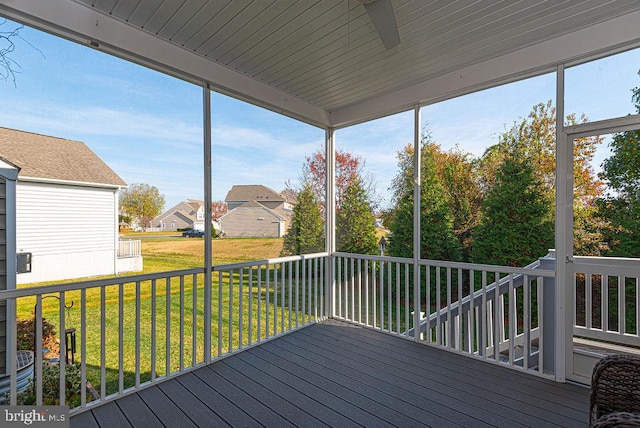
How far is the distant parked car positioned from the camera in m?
2.78

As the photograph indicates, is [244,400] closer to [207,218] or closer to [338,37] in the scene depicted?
[207,218]

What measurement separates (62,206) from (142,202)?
1.62ft

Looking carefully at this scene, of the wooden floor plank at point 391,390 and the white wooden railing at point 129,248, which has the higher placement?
the white wooden railing at point 129,248

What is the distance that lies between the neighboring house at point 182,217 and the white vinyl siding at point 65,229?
33 cm

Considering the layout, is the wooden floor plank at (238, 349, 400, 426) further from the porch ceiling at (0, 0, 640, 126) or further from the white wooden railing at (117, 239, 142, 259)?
the porch ceiling at (0, 0, 640, 126)

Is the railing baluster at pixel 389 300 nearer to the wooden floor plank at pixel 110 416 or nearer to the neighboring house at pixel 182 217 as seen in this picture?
the neighboring house at pixel 182 217

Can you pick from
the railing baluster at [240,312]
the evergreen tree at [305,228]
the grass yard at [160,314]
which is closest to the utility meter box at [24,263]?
the grass yard at [160,314]

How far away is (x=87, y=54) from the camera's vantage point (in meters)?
2.17

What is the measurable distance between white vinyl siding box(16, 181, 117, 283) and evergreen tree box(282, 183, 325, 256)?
1.90 meters

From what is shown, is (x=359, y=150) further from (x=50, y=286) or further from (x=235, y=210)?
(x=50, y=286)

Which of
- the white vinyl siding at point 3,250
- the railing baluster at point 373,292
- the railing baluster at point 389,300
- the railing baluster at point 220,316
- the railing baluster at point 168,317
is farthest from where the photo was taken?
the railing baluster at point 373,292

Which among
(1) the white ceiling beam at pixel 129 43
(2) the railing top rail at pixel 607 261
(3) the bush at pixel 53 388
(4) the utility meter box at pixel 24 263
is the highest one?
(1) the white ceiling beam at pixel 129 43

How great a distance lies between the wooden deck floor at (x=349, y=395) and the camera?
2.02 m

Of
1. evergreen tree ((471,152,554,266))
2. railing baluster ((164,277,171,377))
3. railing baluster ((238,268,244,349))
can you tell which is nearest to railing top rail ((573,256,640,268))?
evergreen tree ((471,152,554,266))
